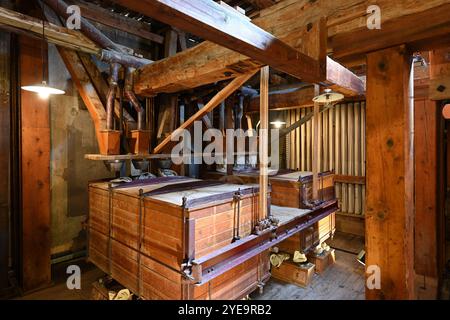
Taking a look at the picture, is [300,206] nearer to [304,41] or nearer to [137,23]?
[304,41]

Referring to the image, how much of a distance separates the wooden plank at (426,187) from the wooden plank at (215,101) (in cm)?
296

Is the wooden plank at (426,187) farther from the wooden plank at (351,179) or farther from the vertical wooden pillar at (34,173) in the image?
the vertical wooden pillar at (34,173)

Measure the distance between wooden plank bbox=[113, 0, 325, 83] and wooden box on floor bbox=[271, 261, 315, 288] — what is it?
3.04 metres

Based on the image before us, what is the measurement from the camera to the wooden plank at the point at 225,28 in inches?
40.2

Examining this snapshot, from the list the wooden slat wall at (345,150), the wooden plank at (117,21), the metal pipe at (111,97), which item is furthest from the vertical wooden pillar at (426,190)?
the wooden plank at (117,21)

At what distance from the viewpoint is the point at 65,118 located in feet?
13.8

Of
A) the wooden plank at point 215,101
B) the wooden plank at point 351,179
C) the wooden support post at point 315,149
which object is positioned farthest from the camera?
the wooden plank at point 351,179

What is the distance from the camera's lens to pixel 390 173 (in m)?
1.80

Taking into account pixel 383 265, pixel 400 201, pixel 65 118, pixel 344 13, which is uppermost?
pixel 344 13

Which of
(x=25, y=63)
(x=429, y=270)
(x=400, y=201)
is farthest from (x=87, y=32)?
(x=429, y=270)

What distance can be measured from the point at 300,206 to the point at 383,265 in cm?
199

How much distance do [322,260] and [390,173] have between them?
9.42 feet

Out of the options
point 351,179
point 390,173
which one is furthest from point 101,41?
point 351,179

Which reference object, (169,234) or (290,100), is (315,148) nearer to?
(290,100)
